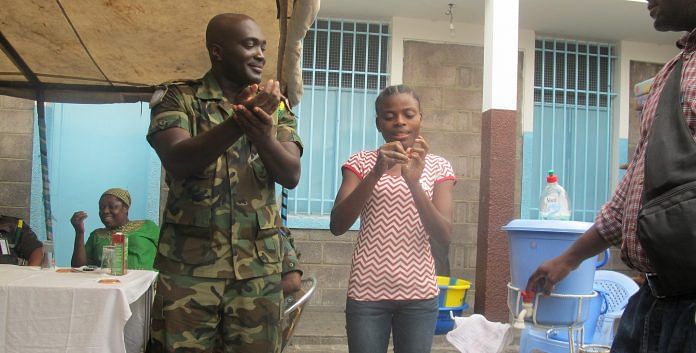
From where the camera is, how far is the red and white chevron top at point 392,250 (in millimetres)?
2363

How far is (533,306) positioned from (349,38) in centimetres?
443

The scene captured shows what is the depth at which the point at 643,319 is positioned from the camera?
5.49 ft

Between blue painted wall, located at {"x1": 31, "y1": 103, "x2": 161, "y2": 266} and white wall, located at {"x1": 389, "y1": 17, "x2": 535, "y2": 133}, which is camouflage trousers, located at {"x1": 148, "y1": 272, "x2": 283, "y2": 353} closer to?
blue painted wall, located at {"x1": 31, "y1": 103, "x2": 161, "y2": 266}

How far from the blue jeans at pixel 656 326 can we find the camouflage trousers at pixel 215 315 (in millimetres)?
1024

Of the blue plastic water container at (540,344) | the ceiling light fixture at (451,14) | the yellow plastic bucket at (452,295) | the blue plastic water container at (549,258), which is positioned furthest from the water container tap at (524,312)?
the ceiling light fixture at (451,14)

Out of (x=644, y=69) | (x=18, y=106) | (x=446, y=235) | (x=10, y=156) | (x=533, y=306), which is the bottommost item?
(x=533, y=306)

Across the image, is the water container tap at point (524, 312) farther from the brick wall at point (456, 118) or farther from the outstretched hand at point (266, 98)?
the brick wall at point (456, 118)

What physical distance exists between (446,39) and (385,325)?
4978mm

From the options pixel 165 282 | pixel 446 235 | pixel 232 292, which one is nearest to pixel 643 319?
pixel 446 235

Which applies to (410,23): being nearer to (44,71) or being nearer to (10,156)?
(44,71)

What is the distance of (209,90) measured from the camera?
2119mm

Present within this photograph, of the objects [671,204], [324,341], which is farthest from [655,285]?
[324,341]

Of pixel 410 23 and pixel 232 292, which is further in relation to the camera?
pixel 410 23

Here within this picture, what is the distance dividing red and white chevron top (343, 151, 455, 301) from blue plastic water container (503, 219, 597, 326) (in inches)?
30.1
